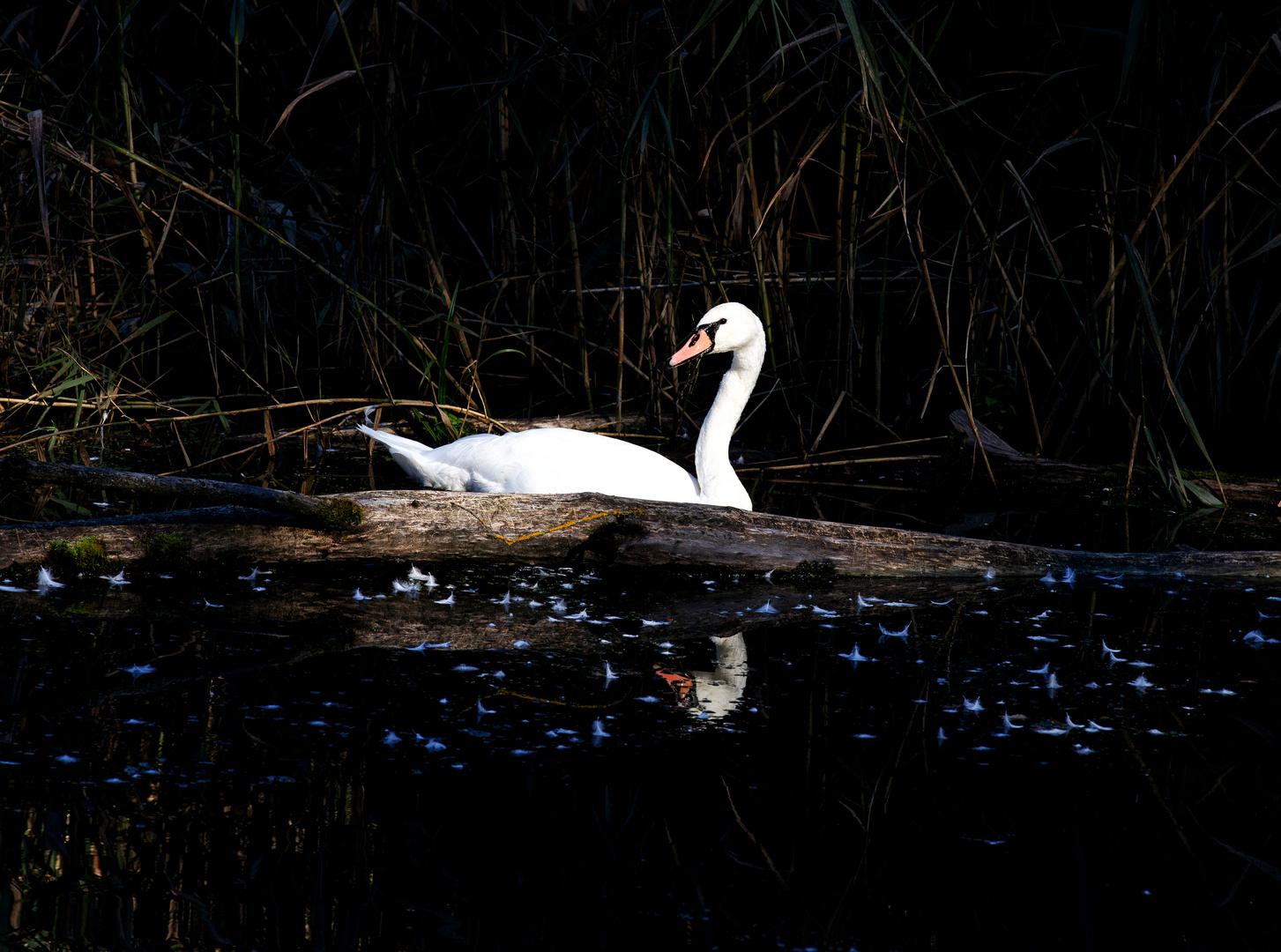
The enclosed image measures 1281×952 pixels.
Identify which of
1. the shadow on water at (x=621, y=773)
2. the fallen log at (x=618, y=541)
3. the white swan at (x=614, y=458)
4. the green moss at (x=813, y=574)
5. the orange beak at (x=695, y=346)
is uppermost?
the orange beak at (x=695, y=346)

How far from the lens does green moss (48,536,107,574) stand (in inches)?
154

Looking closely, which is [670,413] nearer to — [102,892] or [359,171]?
[359,171]

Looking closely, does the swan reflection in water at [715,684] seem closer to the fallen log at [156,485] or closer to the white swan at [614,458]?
the white swan at [614,458]

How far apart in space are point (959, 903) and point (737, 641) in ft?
5.11

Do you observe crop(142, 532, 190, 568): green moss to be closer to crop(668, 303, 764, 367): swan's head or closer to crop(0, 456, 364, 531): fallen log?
crop(0, 456, 364, 531): fallen log

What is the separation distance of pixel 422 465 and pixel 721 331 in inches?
53.6

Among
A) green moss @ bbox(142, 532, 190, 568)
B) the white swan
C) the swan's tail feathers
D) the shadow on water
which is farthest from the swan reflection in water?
the swan's tail feathers

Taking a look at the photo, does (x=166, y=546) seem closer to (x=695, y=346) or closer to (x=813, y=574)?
(x=813, y=574)

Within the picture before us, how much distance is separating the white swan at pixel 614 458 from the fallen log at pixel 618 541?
1.08ft

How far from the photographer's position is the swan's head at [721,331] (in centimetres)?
541

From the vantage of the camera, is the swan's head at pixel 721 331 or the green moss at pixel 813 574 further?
the swan's head at pixel 721 331

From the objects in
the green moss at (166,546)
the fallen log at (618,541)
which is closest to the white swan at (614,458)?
the fallen log at (618,541)

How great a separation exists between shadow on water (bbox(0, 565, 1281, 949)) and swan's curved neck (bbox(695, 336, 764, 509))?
0.87 metres

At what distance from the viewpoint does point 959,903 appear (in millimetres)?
2301
